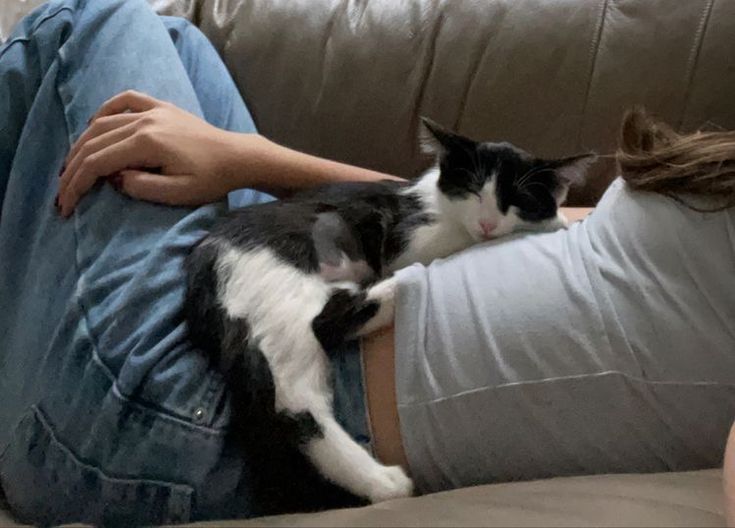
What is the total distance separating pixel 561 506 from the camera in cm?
76

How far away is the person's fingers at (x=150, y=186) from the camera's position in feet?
3.47

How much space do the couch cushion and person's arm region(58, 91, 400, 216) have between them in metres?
0.43

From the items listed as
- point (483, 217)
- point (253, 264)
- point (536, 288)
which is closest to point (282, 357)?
point (253, 264)


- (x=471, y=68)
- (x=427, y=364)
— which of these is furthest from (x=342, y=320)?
(x=471, y=68)

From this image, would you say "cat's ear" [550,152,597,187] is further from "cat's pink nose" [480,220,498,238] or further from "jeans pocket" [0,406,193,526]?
"jeans pocket" [0,406,193,526]

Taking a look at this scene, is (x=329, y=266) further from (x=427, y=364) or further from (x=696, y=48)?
(x=696, y=48)

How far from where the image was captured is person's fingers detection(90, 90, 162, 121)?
3.58ft

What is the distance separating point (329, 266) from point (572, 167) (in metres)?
0.35

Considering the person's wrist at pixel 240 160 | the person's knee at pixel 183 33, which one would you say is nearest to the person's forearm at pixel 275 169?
the person's wrist at pixel 240 160

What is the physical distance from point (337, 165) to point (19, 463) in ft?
1.98

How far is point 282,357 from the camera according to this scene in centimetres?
96

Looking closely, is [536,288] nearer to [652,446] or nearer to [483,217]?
[652,446]

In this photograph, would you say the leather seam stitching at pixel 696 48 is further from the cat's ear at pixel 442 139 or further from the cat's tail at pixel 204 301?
the cat's tail at pixel 204 301

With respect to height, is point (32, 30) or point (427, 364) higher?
point (32, 30)
